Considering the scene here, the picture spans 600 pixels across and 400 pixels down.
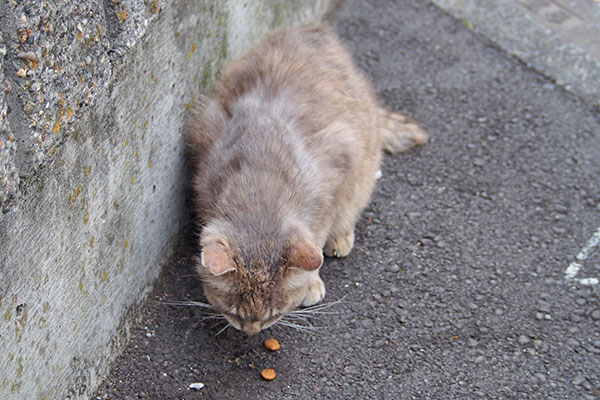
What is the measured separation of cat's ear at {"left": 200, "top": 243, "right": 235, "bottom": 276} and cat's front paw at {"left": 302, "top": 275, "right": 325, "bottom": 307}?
0.75 meters

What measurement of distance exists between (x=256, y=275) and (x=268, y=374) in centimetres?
54

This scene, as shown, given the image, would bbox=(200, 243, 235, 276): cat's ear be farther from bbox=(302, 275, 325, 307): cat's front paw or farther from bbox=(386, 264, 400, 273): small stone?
bbox=(386, 264, 400, 273): small stone

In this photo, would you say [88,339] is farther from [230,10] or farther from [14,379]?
[230,10]

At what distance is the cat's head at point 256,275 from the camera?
111 inches

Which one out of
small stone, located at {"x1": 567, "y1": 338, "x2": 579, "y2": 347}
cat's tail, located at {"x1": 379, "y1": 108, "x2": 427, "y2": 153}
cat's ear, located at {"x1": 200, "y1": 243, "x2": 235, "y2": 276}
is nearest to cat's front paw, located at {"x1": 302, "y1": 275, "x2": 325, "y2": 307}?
cat's ear, located at {"x1": 200, "y1": 243, "x2": 235, "y2": 276}

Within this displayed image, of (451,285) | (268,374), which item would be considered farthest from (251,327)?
(451,285)

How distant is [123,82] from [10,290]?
98 cm

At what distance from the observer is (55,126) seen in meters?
2.24

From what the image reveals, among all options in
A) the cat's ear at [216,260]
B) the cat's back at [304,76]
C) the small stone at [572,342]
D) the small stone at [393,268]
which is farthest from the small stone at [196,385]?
the small stone at [572,342]

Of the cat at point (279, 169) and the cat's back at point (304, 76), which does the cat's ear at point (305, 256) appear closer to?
the cat at point (279, 169)

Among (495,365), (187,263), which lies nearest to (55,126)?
(187,263)

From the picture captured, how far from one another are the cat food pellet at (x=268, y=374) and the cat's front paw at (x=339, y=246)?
870 mm

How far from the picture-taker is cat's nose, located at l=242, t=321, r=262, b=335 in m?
3.08

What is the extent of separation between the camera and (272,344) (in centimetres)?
332
